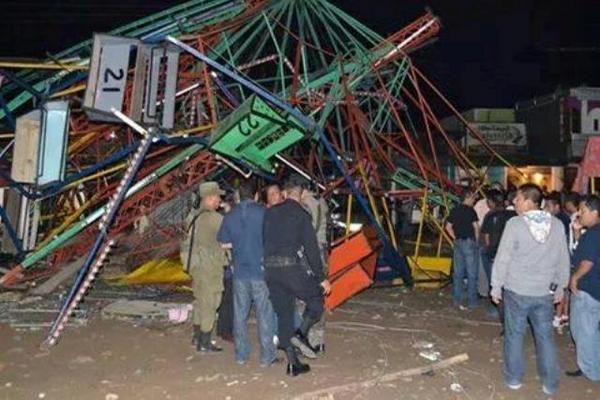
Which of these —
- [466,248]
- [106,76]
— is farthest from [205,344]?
[466,248]

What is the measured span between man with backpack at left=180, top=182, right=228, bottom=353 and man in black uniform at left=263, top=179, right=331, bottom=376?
0.93 m

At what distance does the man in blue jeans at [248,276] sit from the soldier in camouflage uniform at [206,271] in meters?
0.35

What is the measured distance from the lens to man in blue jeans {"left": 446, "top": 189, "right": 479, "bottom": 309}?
947 cm

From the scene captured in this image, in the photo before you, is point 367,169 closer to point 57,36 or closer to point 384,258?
point 384,258

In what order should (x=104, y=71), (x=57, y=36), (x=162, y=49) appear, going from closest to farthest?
(x=104, y=71)
(x=162, y=49)
(x=57, y=36)

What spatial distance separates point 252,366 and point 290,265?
124 centimetres

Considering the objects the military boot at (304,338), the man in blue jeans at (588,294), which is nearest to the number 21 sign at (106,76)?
the military boot at (304,338)

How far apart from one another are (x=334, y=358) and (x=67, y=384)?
2.77 meters

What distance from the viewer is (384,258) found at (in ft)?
36.2

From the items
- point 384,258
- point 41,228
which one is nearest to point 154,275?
point 41,228

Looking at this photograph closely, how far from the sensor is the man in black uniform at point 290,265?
6.22m

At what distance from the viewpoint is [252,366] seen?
Answer: 656cm

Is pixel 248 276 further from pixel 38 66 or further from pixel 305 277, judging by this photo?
pixel 38 66

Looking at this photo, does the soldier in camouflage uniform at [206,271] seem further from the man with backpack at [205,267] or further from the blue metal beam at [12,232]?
the blue metal beam at [12,232]
